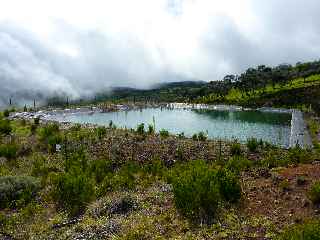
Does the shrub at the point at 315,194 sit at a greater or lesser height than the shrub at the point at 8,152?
greater

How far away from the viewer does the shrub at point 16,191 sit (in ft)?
99.9

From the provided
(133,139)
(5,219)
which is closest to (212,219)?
(5,219)

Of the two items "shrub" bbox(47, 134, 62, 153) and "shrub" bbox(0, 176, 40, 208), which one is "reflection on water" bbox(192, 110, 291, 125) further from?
"shrub" bbox(0, 176, 40, 208)

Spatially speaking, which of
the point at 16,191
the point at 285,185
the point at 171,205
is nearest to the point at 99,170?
the point at 16,191

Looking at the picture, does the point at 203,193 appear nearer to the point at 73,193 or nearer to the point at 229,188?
the point at 229,188

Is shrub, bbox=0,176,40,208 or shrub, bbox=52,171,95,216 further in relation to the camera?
shrub, bbox=0,176,40,208

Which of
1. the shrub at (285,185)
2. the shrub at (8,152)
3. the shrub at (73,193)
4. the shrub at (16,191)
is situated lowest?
the shrub at (8,152)

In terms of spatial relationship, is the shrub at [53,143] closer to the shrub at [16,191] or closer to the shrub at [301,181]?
the shrub at [16,191]

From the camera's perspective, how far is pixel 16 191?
104 ft

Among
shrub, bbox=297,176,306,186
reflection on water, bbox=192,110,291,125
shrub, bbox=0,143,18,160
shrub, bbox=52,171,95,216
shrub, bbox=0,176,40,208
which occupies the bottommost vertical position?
reflection on water, bbox=192,110,291,125

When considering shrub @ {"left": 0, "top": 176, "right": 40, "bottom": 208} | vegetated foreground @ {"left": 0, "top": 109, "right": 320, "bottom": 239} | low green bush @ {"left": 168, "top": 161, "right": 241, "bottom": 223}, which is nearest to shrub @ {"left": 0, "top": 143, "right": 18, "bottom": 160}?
vegetated foreground @ {"left": 0, "top": 109, "right": 320, "bottom": 239}

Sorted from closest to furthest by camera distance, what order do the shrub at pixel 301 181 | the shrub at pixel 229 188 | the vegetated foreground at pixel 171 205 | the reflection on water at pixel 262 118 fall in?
the vegetated foreground at pixel 171 205 < the shrub at pixel 229 188 < the shrub at pixel 301 181 < the reflection on water at pixel 262 118

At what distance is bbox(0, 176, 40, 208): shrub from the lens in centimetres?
3044

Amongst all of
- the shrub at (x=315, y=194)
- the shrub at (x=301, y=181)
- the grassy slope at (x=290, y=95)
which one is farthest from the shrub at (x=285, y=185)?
the grassy slope at (x=290, y=95)
